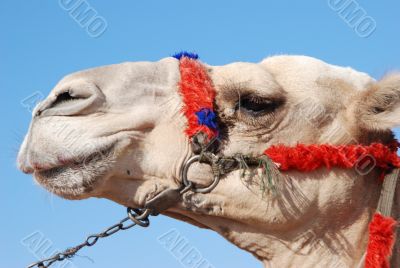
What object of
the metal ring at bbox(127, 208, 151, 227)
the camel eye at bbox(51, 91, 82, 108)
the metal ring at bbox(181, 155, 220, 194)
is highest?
the metal ring at bbox(181, 155, 220, 194)

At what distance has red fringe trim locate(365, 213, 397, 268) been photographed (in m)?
4.85

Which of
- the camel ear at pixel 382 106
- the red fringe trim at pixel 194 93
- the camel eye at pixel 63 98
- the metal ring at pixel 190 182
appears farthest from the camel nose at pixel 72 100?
the camel ear at pixel 382 106

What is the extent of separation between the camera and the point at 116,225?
511 centimetres

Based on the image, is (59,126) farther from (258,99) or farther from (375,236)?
(375,236)

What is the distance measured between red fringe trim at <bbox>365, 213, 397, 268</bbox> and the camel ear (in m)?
0.72

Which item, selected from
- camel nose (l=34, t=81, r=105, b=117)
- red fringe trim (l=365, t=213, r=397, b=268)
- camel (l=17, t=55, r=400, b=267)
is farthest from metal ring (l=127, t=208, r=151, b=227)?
red fringe trim (l=365, t=213, r=397, b=268)

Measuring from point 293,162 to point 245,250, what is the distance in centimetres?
79

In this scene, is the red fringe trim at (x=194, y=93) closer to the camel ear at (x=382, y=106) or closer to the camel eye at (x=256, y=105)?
the camel eye at (x=256, y=105)

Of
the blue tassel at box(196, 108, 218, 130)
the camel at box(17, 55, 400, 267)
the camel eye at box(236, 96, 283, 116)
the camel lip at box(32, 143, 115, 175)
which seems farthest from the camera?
the camel eye at box(236, 96, 283, 116)

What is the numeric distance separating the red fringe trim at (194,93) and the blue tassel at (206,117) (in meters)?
0.02

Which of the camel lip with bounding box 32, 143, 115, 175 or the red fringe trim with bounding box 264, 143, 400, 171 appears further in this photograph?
the red fringe trim with bounding box 264, 143, 400, 171

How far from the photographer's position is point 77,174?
4.73 m

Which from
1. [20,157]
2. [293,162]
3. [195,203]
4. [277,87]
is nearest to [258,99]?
[277,87]

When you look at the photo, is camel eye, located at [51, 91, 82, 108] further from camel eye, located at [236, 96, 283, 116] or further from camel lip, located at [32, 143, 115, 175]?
camel eye, located at [236, 96, 283, 116]
